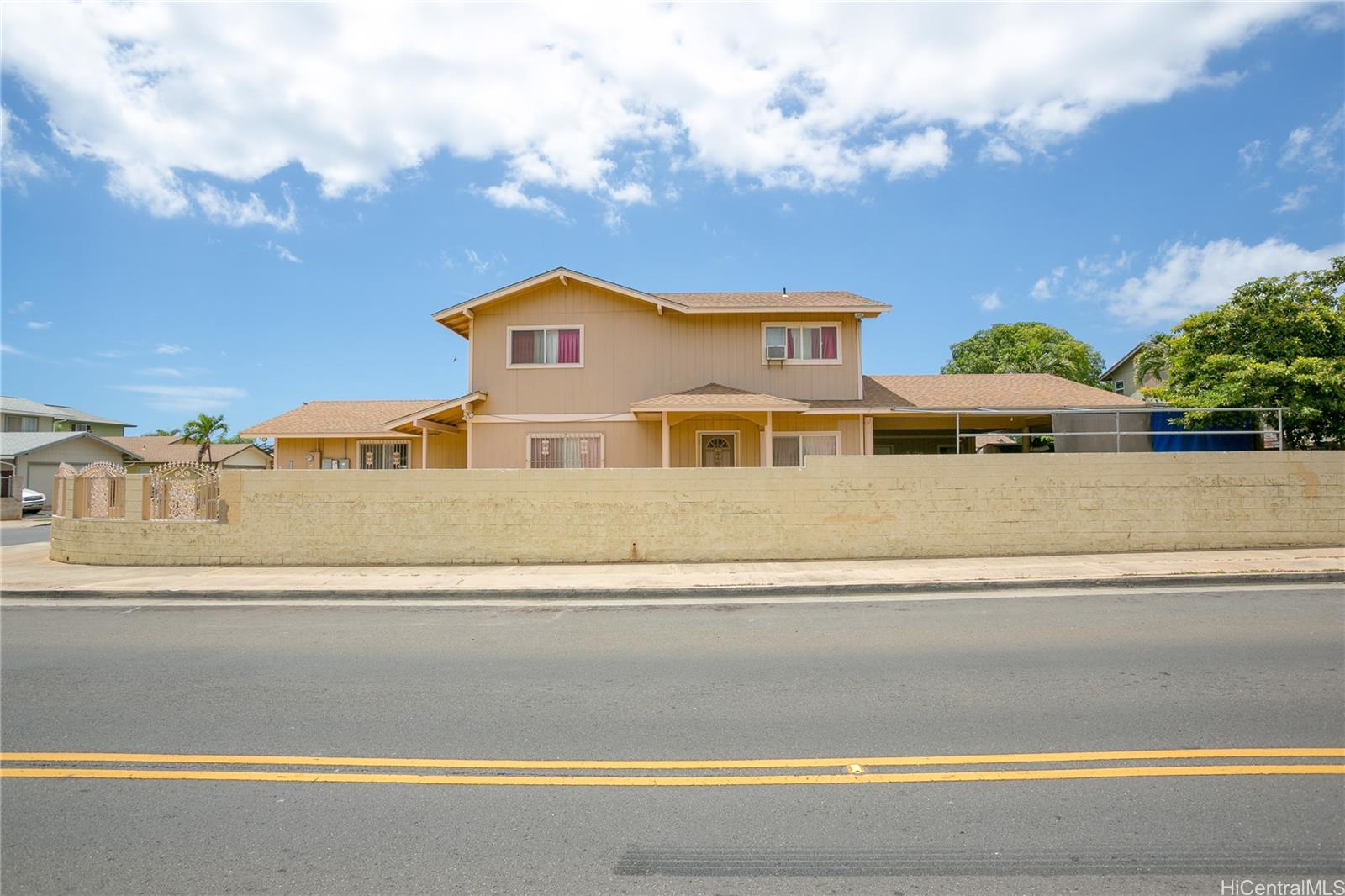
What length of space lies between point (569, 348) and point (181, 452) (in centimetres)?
5013

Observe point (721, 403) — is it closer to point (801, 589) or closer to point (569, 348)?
point (569, 348)

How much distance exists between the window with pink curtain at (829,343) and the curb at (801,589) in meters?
10.4

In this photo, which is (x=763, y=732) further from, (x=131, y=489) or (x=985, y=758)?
(x=131, y=489)

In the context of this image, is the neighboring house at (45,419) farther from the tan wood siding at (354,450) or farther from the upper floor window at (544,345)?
the upper floor window at (544,345)

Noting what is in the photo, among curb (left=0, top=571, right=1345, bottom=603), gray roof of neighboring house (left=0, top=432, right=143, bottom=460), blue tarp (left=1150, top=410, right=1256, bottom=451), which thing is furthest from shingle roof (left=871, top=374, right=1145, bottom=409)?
gray roof of neighboring house (left=0, top=432, right=143, bottom=460)

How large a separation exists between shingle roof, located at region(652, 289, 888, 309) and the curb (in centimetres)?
1052

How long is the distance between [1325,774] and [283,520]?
48.9 feet

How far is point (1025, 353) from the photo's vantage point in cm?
4581

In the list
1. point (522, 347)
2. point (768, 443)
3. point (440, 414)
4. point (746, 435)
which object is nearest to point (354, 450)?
point (440, 414)

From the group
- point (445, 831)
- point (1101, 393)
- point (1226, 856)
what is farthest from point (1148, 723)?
point (1101, 393)

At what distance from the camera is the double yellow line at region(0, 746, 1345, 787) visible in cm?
439

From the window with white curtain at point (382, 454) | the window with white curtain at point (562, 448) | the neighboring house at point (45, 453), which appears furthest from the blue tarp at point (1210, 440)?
the neighboring house at point (45, 453)

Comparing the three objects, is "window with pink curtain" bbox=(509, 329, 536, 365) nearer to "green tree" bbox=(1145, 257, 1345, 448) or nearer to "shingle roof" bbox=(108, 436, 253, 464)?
"green tree" bbox=(1145, 257, 1345, 448)

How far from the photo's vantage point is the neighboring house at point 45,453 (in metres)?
42.4
